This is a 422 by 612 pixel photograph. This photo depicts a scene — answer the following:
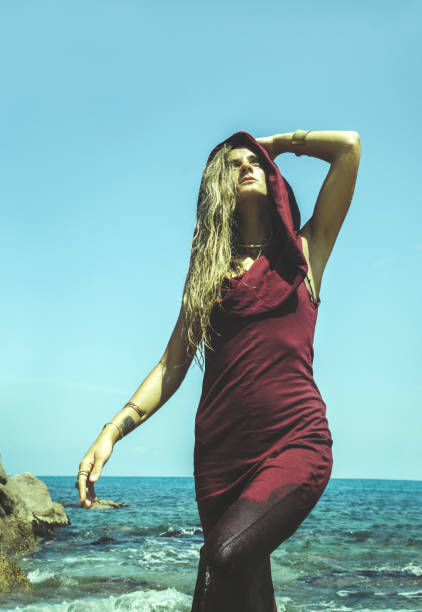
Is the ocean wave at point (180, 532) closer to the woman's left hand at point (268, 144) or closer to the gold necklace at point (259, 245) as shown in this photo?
the gold necklace at point (259, 245)

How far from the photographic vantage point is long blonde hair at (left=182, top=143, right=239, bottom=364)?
2.81m

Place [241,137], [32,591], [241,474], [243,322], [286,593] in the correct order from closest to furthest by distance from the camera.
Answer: [241,474]
[243,322]
[241,137]
[32,591]
[286,593]

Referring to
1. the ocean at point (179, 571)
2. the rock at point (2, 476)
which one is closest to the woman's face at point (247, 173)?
the ocean at point (179, 571)

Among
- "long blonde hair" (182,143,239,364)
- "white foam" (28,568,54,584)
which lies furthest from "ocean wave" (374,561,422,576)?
"long blonde hair" (182,143,239,364)

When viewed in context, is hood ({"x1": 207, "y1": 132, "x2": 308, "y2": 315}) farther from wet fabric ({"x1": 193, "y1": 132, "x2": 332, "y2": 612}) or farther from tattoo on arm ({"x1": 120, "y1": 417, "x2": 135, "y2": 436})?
tattoo on arm ({"x1": 120, "y1": 417, "x2": 135, "y2": 436})

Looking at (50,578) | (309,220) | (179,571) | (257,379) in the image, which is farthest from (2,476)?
(257,379)

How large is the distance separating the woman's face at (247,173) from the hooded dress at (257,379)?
159 mm

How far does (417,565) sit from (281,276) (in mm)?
13237

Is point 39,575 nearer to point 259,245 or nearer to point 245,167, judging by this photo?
point 259,245

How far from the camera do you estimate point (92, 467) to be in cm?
243

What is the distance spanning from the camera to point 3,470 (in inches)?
526

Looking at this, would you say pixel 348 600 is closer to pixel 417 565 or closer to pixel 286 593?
pixel 286 593

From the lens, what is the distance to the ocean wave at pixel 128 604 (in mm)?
8133

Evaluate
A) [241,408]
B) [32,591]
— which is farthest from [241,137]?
[32,591]
